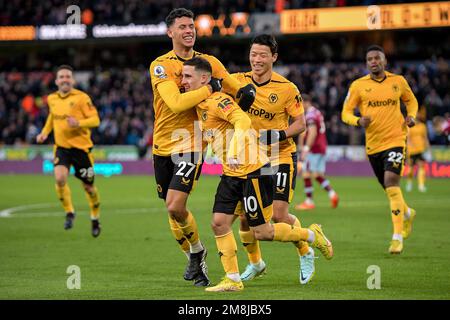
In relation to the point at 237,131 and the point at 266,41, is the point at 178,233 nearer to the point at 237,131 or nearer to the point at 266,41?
the point at 237,131

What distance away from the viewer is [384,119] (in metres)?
13.9

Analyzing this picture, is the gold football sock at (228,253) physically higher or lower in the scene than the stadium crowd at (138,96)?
lower

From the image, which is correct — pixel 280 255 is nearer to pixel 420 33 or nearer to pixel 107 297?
pixel 107 297

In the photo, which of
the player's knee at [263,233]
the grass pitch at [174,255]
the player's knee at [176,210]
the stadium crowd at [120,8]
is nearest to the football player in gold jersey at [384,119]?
the grass pitch at [174,255]

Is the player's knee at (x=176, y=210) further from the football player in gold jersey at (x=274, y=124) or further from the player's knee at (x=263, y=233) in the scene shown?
the player's knee at (x=263, y=233)

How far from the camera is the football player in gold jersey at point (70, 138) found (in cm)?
1638

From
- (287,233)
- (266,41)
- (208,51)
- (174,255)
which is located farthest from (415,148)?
(208,51)

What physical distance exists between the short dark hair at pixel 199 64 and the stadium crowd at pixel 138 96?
23.4 metres

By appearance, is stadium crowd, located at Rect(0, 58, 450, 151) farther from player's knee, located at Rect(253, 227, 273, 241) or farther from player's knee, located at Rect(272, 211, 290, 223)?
player's knee, located at Rect(253, 227, 273, 241)

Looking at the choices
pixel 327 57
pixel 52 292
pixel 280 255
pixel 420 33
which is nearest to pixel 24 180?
pixel 327 57

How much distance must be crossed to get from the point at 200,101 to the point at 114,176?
29.1 metres

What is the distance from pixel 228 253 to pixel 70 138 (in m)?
7.70

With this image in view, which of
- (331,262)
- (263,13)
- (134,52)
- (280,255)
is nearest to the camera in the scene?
(331,262)

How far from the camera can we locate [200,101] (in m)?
9.48
